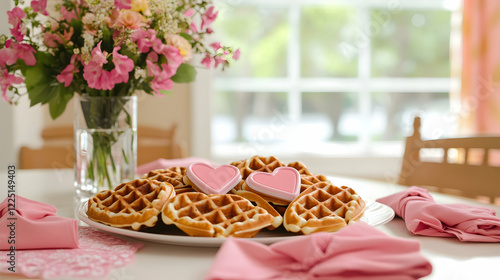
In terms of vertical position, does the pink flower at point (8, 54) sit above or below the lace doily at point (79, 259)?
above

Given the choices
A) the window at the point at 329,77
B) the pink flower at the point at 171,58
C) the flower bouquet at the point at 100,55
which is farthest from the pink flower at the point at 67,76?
the window at the point at 329,77

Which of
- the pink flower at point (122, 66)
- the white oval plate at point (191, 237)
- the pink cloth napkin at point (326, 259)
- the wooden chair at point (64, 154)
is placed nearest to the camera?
the pink cloth napkin at point (326, 259)

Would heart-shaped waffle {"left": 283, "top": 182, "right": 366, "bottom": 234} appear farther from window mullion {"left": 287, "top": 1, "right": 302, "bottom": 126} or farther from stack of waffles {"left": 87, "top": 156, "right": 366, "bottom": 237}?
window mullion {"left": 287, "top": 1, "right": 302, "bottom": 126}

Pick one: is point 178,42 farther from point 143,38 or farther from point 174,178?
point 174,178

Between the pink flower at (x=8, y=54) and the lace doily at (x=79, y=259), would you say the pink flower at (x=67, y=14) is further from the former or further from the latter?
the lace doily at (x=79, y=259)

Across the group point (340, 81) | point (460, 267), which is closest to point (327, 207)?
point (460, 267)

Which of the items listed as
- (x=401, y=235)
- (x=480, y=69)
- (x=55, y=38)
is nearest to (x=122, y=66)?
(x=55, y=38)

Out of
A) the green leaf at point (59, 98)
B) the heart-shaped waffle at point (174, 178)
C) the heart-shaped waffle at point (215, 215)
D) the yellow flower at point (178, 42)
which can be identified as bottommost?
A: the heart-shaped waffle at point (215, 215)
